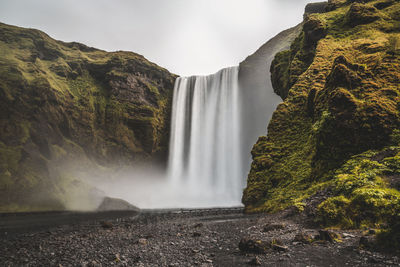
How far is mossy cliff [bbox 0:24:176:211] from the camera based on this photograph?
26.9 meters

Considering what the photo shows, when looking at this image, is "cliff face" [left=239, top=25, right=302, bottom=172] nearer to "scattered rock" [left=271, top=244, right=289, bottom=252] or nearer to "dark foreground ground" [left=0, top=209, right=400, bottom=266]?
"dark foreground ground" [left=0, top=209, right=400, bottom=266]

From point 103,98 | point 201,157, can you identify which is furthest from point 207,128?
point 103,98

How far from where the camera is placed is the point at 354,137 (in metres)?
10.9

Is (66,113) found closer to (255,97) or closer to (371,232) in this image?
(255,97)

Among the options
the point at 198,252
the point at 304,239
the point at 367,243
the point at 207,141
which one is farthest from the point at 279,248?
the point at 207,141

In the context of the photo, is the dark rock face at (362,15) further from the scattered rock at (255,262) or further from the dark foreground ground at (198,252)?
the scattered rock at (255,262)

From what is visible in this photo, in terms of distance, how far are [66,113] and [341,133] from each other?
4058 cm

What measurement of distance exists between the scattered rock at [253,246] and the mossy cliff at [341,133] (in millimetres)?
2703

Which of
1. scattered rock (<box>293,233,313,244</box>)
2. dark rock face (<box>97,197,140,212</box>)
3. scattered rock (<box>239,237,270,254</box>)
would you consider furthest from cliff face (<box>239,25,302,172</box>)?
scattered rock (<box>239,237,270,254</box>)

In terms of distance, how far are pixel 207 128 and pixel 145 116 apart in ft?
44.6

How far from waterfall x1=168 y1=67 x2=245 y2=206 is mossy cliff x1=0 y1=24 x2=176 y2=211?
15.0 ft

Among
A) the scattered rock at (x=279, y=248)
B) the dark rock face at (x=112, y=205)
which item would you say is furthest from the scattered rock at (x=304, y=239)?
the dark rock face at (x=112, y=205)

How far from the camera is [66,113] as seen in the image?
124ft

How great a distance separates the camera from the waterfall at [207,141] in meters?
39.9
